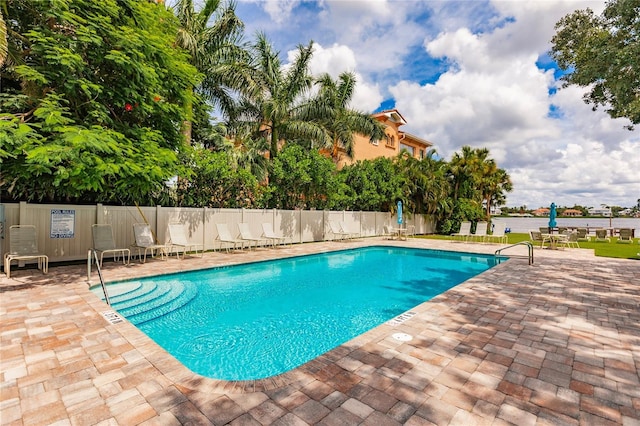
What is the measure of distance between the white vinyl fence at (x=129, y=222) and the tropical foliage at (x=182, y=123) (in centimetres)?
93

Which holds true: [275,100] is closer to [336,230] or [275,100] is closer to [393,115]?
[336,230]

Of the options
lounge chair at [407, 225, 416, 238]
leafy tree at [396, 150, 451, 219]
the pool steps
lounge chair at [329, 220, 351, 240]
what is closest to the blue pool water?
the pool steps

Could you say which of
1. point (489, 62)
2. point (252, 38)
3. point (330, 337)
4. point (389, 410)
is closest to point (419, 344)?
point (389, 410)

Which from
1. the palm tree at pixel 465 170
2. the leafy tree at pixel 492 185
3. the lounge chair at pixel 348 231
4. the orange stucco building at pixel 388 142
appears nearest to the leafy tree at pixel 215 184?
the lounge chair at pixel 348 231

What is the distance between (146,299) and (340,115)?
707 inches

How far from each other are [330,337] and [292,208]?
42.4ft

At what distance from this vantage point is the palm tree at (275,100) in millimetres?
16812

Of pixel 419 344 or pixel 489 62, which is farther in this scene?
pixel 489 62

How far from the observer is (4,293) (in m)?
6.15

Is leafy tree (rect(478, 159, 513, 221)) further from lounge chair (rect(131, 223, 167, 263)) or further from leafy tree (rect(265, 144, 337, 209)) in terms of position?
lounge chair (rect(131, 223, 167, 263))

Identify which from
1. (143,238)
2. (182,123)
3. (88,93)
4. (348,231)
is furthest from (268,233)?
(88,93)

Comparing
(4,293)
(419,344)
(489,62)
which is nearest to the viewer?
(419,344)

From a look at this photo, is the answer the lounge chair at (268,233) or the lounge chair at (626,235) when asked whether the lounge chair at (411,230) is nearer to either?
the lounge chair at (268,233)

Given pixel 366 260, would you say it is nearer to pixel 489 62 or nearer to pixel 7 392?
pixel 489 62
